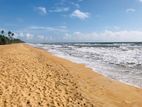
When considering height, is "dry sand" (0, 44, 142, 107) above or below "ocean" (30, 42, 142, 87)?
above

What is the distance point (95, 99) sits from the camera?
8.20 metres

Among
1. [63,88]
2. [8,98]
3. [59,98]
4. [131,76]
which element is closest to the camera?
[8,98]

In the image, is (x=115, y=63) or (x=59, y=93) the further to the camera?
(x=115, y=63)

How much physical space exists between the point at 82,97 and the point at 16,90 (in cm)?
237

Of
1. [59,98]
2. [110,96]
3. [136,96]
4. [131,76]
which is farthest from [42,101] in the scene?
[131,76]

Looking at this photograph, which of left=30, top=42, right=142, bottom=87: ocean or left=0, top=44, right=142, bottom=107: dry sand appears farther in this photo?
left=30, top=42, right=142, bottom=87: ocean

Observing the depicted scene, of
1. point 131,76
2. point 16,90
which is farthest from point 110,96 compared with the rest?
point 131,76

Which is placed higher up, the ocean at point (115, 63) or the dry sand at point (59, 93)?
the dry sand at point (59, 93)

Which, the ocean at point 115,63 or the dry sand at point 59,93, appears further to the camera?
the ocean at point 115,63

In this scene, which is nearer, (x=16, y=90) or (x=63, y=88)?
(x=16, y=90)

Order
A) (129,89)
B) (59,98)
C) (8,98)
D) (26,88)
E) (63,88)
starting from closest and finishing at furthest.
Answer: (8,98) < (59,98) < (26,88) < (63,88) < (129,89)

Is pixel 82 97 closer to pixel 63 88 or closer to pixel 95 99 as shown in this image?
pixel 95 99

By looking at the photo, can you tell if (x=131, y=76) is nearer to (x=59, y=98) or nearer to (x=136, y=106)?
(x=136, y=106)

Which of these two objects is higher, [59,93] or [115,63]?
[59,93]
